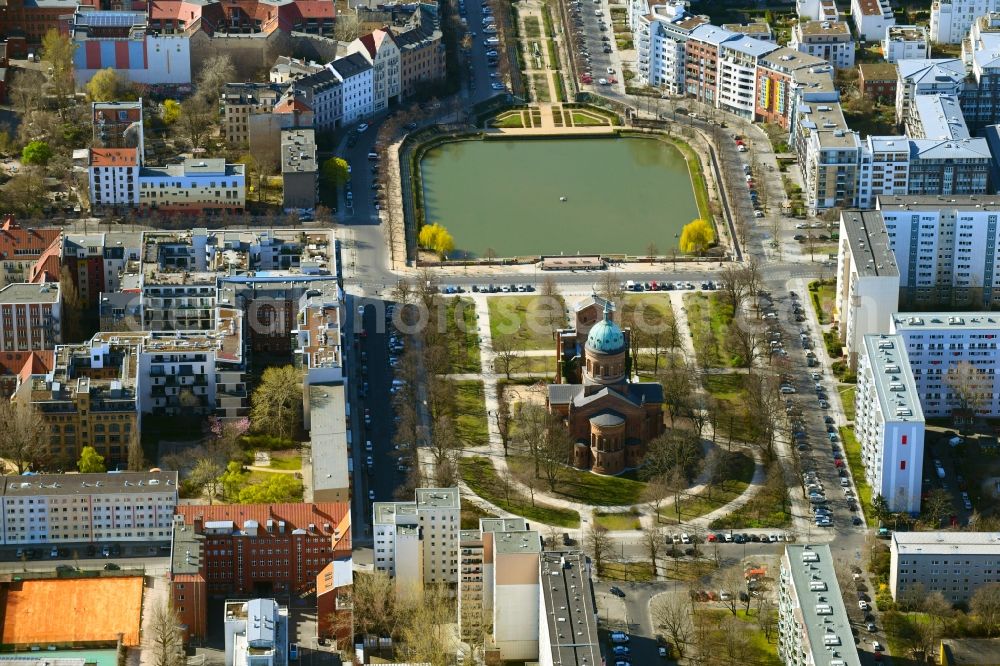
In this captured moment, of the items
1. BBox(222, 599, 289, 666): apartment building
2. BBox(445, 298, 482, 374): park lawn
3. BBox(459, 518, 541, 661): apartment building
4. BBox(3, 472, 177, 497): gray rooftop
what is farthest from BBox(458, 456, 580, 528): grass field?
BBox(222, 599, 289, 666): apartment building

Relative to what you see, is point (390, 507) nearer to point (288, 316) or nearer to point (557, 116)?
point (288, 316)

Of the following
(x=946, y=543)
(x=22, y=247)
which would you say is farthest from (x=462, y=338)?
(x=946, y=543)

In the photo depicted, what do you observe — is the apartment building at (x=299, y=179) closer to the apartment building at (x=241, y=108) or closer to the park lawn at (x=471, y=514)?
the apartment building at (x=241, y=108)

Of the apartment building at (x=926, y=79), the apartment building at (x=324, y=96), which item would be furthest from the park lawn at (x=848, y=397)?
the apartment building at (x=324, y=96)

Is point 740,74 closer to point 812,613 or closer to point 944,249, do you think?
point 944,249

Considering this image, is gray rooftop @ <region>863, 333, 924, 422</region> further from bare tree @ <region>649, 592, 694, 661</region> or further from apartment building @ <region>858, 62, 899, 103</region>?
apartment building @ <region>858, 62, 899, 103</region>

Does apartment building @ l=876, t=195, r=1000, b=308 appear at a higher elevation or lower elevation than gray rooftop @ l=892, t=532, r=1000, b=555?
higher
